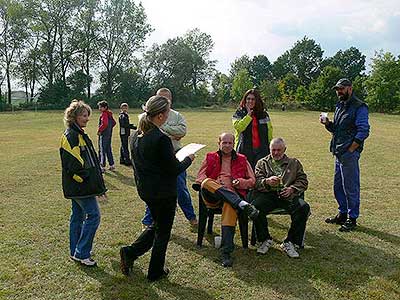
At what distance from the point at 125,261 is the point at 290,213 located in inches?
79.0

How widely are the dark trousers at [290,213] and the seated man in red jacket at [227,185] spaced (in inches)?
10.6

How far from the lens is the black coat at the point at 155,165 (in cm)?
385

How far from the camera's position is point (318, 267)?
4586mm

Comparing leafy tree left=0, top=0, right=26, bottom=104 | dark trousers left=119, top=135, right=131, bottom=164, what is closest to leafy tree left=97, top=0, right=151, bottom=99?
leafy tree left=0, top=0, right=26, bottom=104

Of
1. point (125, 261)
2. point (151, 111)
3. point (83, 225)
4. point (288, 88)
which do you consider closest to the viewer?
point (151, 111)

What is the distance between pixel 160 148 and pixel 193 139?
49.1 ft

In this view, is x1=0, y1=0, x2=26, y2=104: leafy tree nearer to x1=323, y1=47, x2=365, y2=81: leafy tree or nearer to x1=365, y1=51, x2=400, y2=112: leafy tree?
x1=365, y1=51, x2=400, y2=112: leafy tree

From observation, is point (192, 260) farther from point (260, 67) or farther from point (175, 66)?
point (260, 67)

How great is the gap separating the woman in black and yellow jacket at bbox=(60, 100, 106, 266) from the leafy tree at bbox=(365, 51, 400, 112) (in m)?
52.2

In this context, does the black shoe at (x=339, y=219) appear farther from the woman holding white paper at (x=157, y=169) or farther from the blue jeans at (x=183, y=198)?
the woman holding white paper at (x=157, y=169)

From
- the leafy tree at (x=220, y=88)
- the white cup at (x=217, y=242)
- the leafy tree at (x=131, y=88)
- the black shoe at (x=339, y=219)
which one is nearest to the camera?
the white cup at (x=217, y=242)

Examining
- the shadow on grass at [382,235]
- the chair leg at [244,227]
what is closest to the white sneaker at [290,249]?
the chair leg at [244,227]

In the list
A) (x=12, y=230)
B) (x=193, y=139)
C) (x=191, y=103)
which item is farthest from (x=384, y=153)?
(x=191, y=103)

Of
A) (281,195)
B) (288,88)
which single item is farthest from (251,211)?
(288,88)
